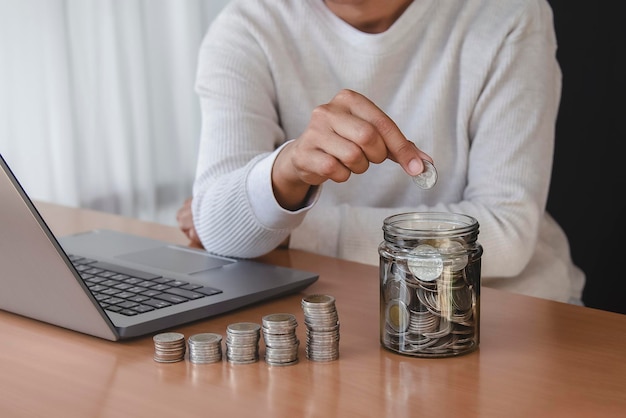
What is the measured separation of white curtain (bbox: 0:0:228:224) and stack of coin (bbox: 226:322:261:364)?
1544mm

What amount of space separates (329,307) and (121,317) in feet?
0.82

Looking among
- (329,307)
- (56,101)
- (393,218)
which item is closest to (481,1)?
(393,218)

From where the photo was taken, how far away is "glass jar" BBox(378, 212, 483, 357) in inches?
37.2

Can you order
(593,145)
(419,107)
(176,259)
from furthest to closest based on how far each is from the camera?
1. (593,145)
2. (419,107)
3. (176,259)

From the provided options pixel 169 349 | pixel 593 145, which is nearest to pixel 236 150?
pixel 169 349

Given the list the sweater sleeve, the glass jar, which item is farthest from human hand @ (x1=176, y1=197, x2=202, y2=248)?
the glass jar

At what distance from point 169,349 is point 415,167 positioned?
319mm

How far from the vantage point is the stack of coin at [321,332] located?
96cm

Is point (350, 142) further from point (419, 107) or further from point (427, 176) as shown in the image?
point (419, 107)

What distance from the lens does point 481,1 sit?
1654 millimetres

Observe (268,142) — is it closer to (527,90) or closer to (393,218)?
(527,90)

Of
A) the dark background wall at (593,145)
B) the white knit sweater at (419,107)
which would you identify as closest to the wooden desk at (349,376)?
the white knit sweater at (419,107)

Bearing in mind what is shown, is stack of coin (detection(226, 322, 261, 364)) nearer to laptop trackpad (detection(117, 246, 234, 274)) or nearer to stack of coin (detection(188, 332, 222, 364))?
stack of coin (detection(188, 332, 222, 364))

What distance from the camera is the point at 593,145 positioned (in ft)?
7.04
